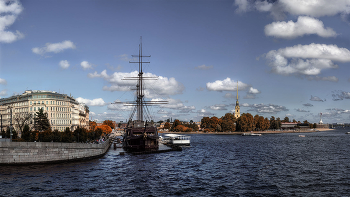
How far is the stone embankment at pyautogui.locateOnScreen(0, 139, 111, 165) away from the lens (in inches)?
1909

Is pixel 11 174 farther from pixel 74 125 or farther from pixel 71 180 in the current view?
pixel 74 125

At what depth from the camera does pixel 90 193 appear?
35.5 meters

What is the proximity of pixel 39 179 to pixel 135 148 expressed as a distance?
46059 mm

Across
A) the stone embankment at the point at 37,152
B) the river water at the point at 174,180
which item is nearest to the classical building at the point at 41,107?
the stone embankment at the point at 37,152

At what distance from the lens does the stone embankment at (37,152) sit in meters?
48.5

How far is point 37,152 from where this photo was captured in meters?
50.2

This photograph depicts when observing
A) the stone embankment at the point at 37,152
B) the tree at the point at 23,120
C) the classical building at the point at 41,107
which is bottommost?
the stone embankment at the point at 37,152

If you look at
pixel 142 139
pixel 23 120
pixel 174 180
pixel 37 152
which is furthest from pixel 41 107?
pixel 174 180

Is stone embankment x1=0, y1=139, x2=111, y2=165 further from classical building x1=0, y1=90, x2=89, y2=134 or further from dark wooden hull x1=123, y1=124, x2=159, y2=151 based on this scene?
classical building x1=0, y1=90, x2=89, y2=134

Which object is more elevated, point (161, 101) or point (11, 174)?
point (161, 101)

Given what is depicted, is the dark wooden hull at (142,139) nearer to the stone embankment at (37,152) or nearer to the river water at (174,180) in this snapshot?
the river water at (174,180)

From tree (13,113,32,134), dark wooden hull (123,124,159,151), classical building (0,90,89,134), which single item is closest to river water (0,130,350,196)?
dark wooden hull (123,124,159,151)

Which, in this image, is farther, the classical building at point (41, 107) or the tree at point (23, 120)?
the classical building at point (41, 107)

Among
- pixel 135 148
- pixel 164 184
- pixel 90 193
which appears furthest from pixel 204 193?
pixel 135 148
